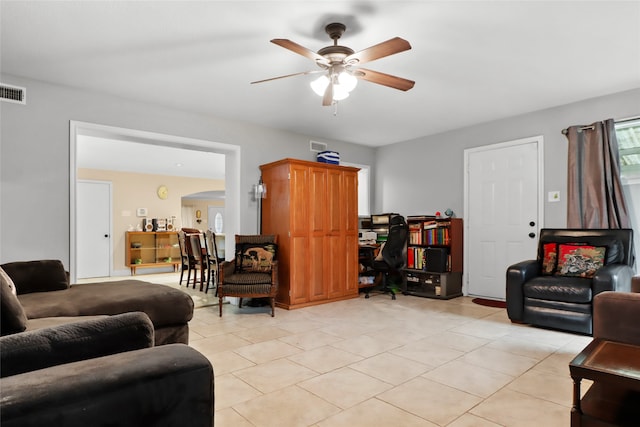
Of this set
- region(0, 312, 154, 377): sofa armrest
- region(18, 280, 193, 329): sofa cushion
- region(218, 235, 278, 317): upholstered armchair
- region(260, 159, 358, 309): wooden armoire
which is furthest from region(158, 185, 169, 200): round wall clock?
region(0, 312, 154, 377): sofa armrest

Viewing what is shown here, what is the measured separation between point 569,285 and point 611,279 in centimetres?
33

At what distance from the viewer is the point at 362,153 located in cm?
658

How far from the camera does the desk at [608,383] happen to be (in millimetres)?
1498

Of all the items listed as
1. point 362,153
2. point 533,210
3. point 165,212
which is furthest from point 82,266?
point 533,210

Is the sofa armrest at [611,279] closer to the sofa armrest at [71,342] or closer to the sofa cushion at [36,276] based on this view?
the sofa armrest at [71,342]

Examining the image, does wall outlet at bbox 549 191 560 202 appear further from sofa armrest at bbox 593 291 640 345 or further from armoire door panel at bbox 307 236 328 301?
armoire door panel at bbox 307 236 328 301

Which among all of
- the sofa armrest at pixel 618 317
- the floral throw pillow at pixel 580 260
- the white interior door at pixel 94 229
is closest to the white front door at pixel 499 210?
the floral throw pillow at pixel 580 260

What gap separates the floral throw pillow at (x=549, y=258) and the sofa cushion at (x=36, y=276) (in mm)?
4627

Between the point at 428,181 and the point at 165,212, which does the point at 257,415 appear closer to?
the point at 428,181

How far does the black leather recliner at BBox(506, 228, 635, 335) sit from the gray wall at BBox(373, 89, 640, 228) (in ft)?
2.23

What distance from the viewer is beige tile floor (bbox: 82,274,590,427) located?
203cm

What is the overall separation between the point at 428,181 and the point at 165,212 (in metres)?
6.57

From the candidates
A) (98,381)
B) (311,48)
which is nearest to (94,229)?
(311,48)

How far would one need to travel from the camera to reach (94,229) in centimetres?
795
